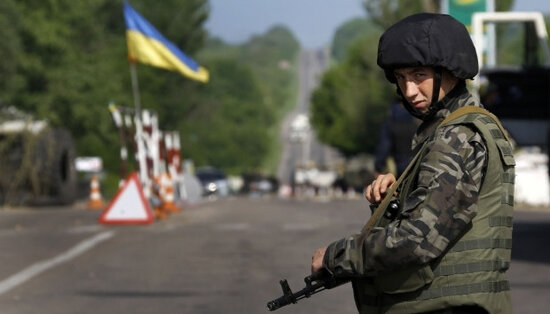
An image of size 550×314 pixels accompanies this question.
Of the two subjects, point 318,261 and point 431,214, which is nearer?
point 431,214

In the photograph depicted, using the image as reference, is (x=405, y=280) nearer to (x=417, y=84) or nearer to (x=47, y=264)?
(x=417, y=84)

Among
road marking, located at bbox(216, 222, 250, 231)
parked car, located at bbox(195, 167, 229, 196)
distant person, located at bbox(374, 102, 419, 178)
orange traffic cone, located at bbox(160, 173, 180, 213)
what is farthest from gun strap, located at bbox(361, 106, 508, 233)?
parked car, located at bbox(195, 167, 229, 196)

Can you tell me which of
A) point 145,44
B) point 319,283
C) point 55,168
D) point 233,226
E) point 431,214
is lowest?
point 233,226

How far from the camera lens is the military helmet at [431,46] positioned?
12.0 ft

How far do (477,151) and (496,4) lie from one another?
210 feet

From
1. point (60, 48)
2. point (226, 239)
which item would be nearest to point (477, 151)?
point (226, 239)

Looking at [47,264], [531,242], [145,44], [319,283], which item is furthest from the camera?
[145,44]

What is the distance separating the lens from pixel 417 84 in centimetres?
372

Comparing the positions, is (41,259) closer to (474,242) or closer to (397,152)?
(397,152)

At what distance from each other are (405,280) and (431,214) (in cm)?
20

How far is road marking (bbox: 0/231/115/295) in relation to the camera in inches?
468

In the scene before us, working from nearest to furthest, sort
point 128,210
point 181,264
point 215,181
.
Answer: point 181,264, point 128,210, point 215,181

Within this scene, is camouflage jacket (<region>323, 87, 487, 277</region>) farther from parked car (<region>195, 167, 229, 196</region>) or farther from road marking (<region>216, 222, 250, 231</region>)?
parked car (<region>195, 167, 229, 196</region>)

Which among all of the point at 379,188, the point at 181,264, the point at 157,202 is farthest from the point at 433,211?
the point at 157,202
